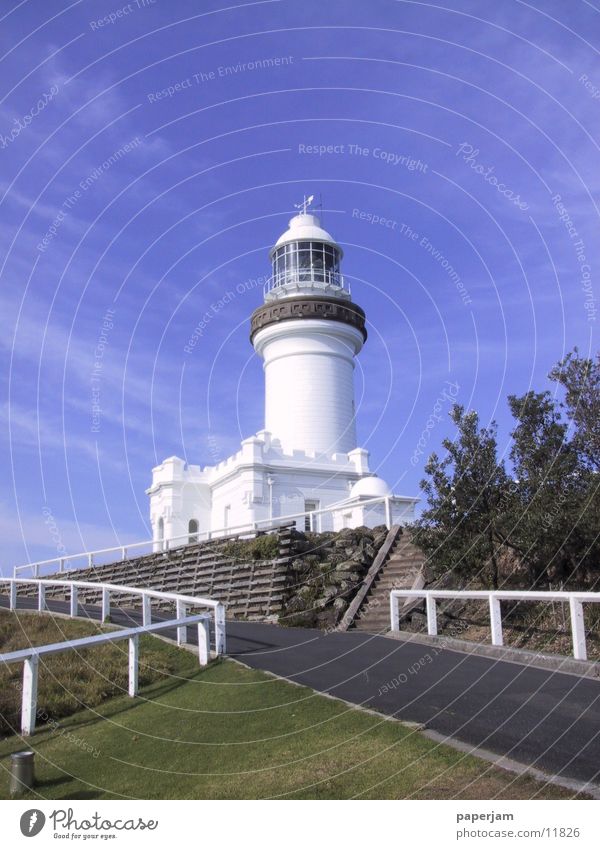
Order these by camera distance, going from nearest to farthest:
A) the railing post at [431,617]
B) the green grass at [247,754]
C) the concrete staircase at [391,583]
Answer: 1. the green grass at [247,754]
2. the railing post at [431,617]
3. the concrete staircase at [391,583]

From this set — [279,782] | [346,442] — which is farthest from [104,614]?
[346,442]

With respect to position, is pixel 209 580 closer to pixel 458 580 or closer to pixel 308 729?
pixel 458 580

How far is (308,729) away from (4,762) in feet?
8.54

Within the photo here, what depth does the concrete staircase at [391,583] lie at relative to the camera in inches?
555

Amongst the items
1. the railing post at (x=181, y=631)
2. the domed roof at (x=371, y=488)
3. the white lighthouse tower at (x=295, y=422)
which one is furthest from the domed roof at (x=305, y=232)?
the railing post at (x=181, y=631)

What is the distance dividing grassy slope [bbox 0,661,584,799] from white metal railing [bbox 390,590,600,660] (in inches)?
137

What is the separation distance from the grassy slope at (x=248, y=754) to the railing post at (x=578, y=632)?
11.3ft

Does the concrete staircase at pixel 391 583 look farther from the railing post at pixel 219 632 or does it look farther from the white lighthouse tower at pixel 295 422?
the white lighthouse tower at pixel 295 422

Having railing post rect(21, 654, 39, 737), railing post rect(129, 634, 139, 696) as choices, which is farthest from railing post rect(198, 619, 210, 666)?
railing post rect(21, 654, 39, 737)

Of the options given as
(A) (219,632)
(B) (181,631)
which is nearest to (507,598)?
(A) (219,632)

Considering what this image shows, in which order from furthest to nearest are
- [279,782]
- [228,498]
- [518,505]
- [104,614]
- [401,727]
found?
[228,498]
[104,614]
[518,505]
[401,727]
[279,782]

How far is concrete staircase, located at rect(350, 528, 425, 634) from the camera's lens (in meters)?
14.1

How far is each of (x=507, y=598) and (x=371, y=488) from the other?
14.8 meters
